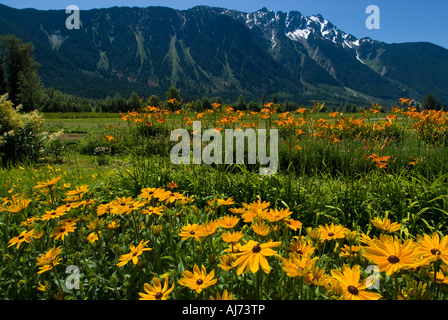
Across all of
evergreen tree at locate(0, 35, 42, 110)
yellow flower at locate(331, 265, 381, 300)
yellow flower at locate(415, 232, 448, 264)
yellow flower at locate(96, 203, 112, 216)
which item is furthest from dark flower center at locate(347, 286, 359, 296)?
evergreen tree at locate(0, 35, 42, 110)

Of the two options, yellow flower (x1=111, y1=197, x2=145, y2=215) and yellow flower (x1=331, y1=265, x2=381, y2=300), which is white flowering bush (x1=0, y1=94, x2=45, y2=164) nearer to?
yellow flower (x1=111, y1=197, x2=145, y2=215)

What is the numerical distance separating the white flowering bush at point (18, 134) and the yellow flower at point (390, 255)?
6.68 m

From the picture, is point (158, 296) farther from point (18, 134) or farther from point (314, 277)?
point (18, 134)

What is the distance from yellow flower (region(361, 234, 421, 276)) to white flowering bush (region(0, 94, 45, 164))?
21.9 ft

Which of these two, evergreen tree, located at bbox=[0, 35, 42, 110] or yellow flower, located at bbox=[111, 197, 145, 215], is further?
evergreen tree, located at bbox=[0, 35, 42, 110]

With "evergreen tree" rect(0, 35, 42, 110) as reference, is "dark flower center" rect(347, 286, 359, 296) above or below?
below

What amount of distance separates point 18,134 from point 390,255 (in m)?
7.50

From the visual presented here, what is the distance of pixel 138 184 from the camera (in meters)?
3.08

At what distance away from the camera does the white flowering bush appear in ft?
18.5

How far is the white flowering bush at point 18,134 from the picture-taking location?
5641mm

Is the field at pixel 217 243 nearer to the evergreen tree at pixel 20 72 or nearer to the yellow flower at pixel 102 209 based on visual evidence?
the yellow flower at pixel 102 209
